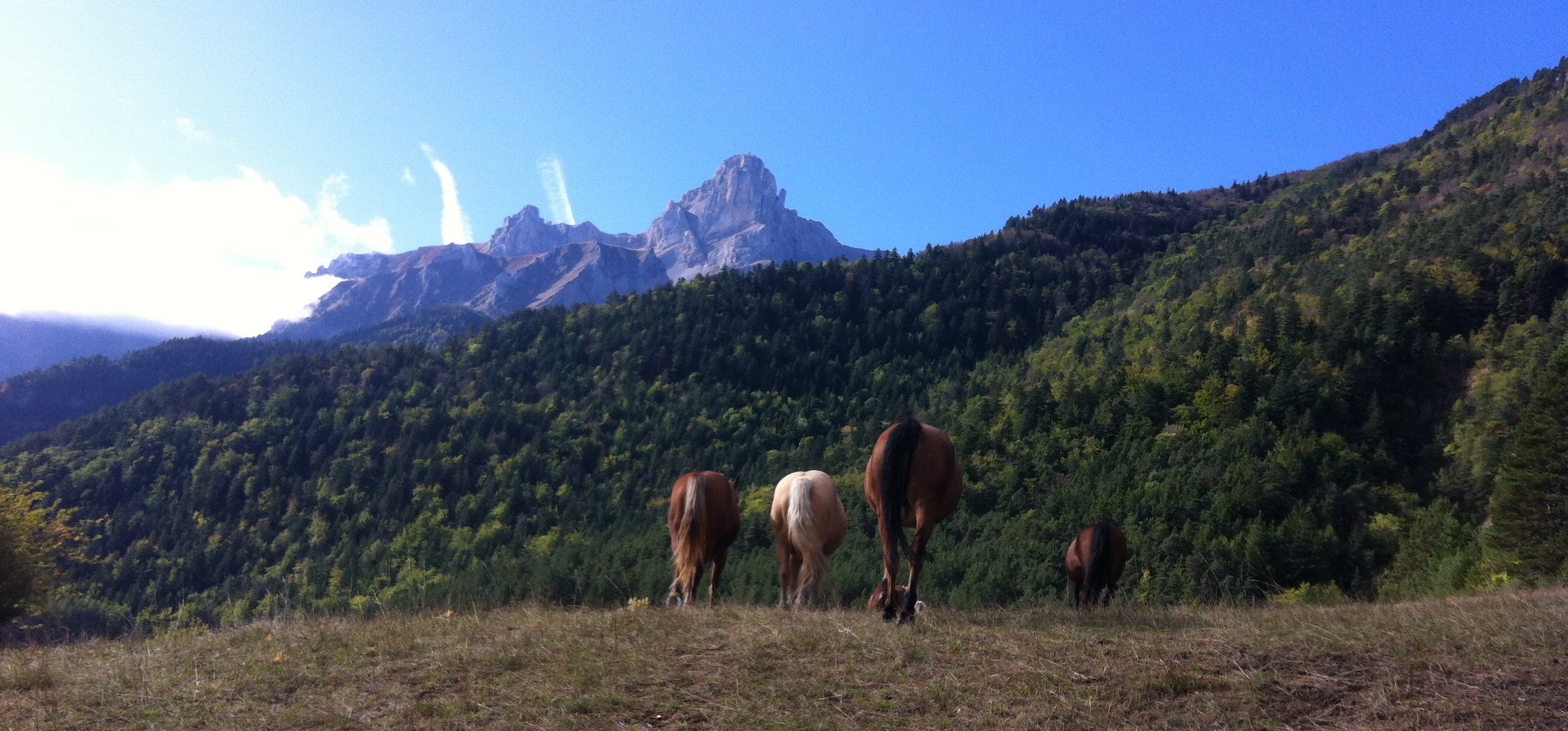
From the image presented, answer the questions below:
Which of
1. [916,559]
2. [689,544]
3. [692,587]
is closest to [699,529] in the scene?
[689,544]

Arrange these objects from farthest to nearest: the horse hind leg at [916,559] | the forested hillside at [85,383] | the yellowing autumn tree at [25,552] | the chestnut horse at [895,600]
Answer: the forested hillside at [85,383], the yellowing autumn tree at [25,552], the chestnut horse at [895,600], the horse hind leg at [916,559]

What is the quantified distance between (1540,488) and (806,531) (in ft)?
77.8

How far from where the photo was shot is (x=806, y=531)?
9.62 meters

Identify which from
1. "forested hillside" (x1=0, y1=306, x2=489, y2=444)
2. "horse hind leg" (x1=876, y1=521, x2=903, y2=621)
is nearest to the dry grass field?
"horse hind leg" (x1=876, y1=521, x2=903, y2=621)

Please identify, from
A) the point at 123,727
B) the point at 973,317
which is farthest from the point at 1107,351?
the point at 123,727

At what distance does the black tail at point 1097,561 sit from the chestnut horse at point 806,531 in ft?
14.8

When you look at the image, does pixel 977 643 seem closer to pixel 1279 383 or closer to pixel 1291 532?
pixel 1291 532

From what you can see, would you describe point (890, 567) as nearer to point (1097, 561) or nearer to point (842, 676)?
point (842, 676)

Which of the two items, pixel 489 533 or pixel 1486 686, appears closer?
pixel 1486 686

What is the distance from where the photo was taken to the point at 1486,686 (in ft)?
14.8

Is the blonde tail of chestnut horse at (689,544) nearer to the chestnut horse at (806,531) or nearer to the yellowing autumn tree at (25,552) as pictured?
the chestnut horse at (806,531)

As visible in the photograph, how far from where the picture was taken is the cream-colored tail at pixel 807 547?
9.59m

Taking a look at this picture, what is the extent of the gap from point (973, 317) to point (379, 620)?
10691 centimetres

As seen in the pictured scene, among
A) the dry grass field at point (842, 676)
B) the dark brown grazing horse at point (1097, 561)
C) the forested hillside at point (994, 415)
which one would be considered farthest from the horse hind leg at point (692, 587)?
the dark brown grazing horse at point (1097, 561)
